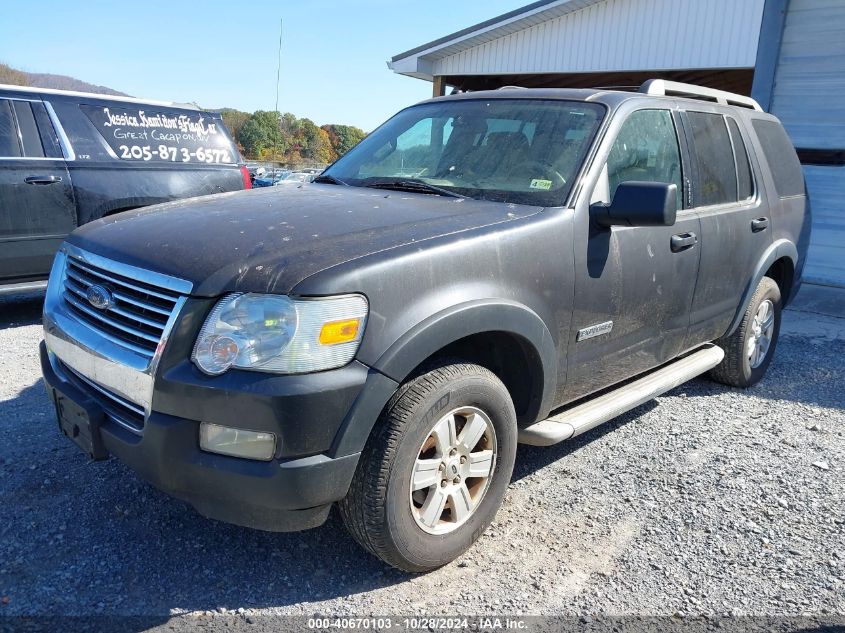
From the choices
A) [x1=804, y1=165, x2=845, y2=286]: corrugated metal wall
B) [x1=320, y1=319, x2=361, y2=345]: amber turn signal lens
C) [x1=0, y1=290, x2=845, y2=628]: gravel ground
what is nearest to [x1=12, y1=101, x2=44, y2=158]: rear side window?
[x1=0, y1=290, x2=845, y2=628]: gravel ground

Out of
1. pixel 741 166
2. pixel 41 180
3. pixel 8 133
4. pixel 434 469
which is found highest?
pixel 741 166

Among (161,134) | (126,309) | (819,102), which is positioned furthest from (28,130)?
(819,102)

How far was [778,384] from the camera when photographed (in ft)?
17.2

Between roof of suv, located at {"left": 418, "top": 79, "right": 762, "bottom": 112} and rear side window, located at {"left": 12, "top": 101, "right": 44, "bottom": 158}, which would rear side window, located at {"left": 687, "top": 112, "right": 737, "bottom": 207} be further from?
rear side window, located at {"left": 12, "top": 101, "right": 44, "bottom": 158}

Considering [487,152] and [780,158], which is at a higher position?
[780,158]

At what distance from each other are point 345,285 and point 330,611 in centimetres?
117

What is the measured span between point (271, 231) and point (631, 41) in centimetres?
1127

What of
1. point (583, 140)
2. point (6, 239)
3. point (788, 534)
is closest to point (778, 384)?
point (788, 534)

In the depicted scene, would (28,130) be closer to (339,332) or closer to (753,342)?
(339,332)

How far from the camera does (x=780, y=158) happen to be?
495 cm

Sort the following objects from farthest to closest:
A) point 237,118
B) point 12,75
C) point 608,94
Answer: point 237,118
point 12,75
point 608,94

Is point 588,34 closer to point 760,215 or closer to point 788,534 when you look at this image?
point 760,215

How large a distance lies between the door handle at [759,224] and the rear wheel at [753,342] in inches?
16.9

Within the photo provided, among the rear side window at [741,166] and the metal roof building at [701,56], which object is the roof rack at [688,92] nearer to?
the rear side window at [741,166]
